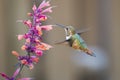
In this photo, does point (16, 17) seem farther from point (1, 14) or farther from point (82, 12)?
point (82, 12)

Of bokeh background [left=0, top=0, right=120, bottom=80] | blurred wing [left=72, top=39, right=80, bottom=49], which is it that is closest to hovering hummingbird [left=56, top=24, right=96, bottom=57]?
blurred wing [left=72, top=39, right=80, bottom=49]

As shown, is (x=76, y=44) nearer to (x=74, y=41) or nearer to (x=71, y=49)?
(x=74, y=41)

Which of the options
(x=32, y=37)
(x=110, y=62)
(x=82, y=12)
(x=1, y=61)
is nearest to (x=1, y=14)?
(x=1, y=61)

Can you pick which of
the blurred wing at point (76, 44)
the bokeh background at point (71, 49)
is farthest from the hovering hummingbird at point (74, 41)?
the bokeh background at point (71, 49)

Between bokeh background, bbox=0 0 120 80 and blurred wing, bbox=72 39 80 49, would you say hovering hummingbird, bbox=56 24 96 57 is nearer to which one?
blurred wing, bbox=72 39 80 49

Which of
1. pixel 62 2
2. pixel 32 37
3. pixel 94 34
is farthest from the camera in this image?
pixel 94 34

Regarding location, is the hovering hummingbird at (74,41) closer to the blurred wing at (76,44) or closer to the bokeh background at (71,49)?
the blurred wing at (76,44)

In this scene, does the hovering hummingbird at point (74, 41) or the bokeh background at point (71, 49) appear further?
the bokeh background at point (71, 49)

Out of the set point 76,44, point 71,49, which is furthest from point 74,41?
point 71,49
